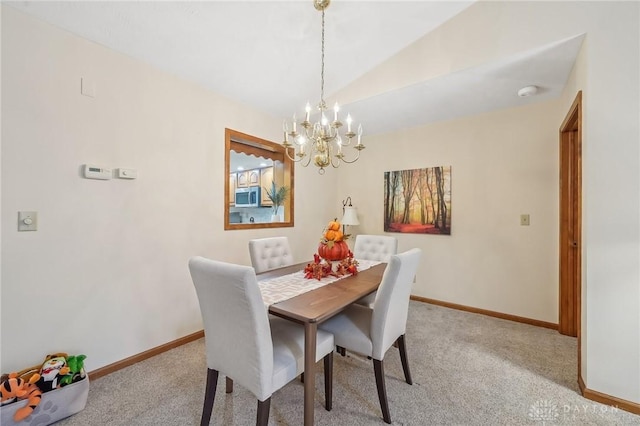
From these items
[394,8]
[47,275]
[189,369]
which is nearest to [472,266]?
[394,8]

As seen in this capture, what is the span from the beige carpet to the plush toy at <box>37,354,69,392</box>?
22 centimetres

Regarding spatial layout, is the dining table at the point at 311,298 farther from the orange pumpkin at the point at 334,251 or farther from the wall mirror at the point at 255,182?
the wall mirror at the point at 255,182

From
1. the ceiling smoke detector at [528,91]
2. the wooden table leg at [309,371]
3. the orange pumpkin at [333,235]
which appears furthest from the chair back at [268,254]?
the ceiling smoke detector at [528,91]

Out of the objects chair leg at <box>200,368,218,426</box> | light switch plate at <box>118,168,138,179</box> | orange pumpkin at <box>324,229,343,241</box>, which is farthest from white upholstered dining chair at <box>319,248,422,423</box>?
light switch plate at <box>118,168,138,179</box>

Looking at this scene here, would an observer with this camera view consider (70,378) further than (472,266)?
No

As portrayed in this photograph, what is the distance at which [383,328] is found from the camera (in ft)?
5.11

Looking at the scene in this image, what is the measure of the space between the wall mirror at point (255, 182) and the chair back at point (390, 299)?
6.30ft

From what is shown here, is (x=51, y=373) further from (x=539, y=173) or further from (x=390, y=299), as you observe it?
(x=539, y=173)

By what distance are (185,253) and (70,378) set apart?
111 centimetres

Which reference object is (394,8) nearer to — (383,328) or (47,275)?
(383,328)

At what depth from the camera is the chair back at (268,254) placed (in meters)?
2.42

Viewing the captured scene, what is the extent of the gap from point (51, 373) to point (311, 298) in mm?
1589

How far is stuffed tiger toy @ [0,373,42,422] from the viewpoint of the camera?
1410mm

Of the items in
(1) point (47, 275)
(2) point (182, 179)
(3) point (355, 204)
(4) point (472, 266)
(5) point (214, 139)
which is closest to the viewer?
(1) point (47, 275)
